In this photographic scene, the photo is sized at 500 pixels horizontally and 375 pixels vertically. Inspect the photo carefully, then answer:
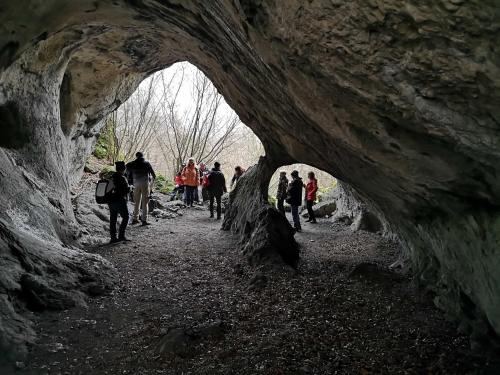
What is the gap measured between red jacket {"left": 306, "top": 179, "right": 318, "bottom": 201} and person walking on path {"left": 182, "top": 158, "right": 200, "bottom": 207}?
4.55m

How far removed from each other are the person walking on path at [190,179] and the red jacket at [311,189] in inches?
179

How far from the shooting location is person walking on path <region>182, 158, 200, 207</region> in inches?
579

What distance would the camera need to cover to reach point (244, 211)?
1038 centimetres

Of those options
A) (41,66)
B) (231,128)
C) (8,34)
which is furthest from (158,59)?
(231,128)

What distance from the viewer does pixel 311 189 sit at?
1307 centimetres

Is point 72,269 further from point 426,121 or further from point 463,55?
point 463,55

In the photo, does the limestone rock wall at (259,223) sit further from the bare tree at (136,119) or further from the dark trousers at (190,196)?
the bare tree at (136,119)

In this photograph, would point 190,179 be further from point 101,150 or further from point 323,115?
point 323,115

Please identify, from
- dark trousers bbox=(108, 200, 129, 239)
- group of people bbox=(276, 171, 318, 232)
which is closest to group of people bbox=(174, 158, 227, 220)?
group of people bbox=(276, 171, 318, 232)

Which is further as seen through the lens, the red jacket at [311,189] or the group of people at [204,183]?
the group of people at [204,183]

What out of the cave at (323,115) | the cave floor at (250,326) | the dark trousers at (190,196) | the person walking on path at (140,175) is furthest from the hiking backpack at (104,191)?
the dark trousers at (190,196)

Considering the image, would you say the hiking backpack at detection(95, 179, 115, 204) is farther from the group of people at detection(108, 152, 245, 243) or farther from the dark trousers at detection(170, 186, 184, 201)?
the dark trousers at detection(170, 186, 184, 201)

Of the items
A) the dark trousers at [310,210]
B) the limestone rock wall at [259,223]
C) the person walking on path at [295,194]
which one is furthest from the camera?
the dark trousers at [310,210]

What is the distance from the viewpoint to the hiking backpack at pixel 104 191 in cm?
818
